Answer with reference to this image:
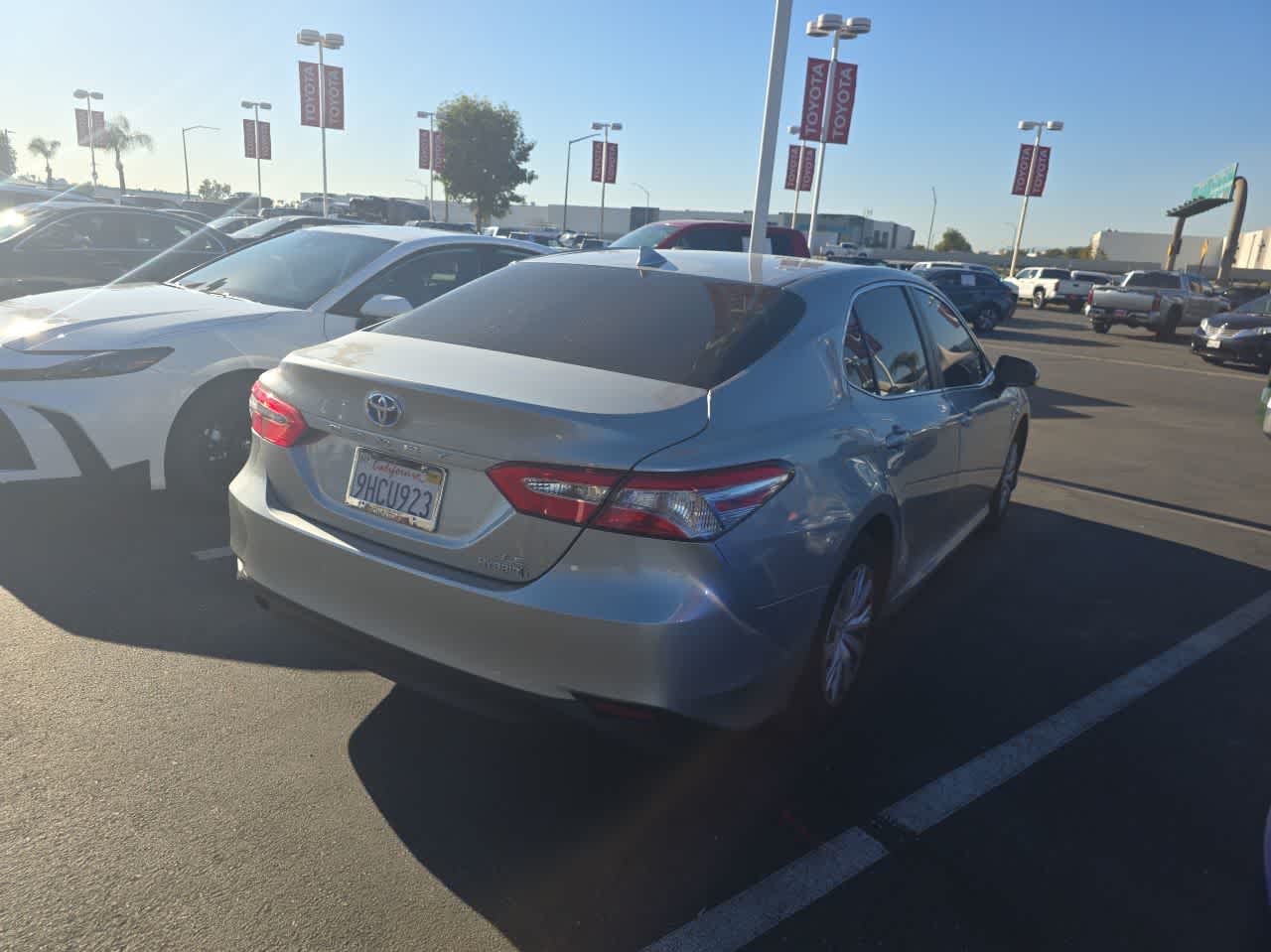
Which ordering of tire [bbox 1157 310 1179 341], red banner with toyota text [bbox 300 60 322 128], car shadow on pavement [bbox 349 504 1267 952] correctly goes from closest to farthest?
car shadow on pavement [bbox 349 504 1267 952] → tire [bbox 1157 310 1179 341] → red banner with toyota text [bbox 300 60 322 128]

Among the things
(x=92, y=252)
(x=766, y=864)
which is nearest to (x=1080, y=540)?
(x=766, y=864)

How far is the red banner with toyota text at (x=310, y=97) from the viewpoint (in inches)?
1158

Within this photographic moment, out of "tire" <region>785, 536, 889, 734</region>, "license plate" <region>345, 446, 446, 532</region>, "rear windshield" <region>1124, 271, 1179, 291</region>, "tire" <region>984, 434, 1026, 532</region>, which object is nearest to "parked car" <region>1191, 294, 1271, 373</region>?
"rear windshield" <region>1124, 271, 1179, 291</region>

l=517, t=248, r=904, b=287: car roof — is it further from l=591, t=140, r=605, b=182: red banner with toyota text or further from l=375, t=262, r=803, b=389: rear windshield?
l=591, t=140, r=605, b=182: red banner with toyota text

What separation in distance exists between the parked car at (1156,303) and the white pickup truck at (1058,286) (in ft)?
30.5

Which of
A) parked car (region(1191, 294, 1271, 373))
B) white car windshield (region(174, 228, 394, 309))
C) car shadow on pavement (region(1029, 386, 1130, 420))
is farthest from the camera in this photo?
parked car (region(1191, 294, 1271, 373))

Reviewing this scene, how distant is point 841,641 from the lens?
3.28m

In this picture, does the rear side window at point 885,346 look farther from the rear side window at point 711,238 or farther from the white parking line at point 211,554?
the rear side window at point 711,238

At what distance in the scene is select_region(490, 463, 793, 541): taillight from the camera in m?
2.36

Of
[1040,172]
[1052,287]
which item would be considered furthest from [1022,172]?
[1052,287]

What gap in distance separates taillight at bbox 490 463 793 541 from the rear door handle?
3.56ft

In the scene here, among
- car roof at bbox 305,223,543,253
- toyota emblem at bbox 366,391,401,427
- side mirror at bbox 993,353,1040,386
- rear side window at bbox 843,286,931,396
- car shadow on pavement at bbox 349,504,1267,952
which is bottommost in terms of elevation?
car shadow on pavement at bbox 349,504,1267,952

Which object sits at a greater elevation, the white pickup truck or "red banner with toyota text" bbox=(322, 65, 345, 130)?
"red banner with toyota text" bbox=(322, 65, 345, 130)

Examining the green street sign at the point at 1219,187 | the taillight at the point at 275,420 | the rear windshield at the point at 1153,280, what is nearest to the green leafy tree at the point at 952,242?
the green street sign at the point at 1219,187
